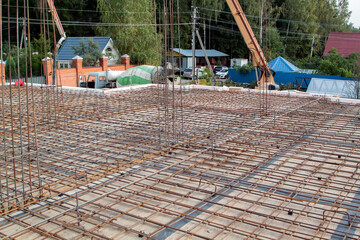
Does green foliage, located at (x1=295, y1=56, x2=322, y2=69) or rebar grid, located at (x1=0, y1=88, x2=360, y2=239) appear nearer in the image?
rebar grid, located at (x1=0, y1=88, x2=360, y2=239)

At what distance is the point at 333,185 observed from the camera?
4.23 meters

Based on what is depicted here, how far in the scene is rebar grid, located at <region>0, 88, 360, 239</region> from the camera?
126 inches

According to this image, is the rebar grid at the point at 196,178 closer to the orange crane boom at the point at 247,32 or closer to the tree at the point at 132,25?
the orange crane boom at the point at 247,32

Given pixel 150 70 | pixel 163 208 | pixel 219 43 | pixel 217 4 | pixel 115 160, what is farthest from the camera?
pixel 219 43

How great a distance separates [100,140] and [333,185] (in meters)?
3.71

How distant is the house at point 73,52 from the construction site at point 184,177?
1354cm

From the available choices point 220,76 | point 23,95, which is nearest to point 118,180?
point 23,95

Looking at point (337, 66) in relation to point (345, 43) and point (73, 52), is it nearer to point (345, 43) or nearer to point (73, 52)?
point (345, 43)

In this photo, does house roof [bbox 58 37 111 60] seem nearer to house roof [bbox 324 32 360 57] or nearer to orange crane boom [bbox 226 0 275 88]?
orange crane boom [bbox 226 0 275 88]

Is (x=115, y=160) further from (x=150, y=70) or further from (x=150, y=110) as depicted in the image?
(x=150, y=70)

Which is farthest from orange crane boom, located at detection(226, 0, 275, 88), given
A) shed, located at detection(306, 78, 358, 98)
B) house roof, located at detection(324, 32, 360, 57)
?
house roof, located at detection(324, 32, 360, 57)

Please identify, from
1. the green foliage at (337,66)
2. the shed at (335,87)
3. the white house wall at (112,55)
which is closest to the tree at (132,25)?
the white house wall at (112,55)

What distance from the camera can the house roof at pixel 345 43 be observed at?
26906 mm

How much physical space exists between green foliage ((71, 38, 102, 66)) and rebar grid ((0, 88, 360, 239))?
1291 cm
